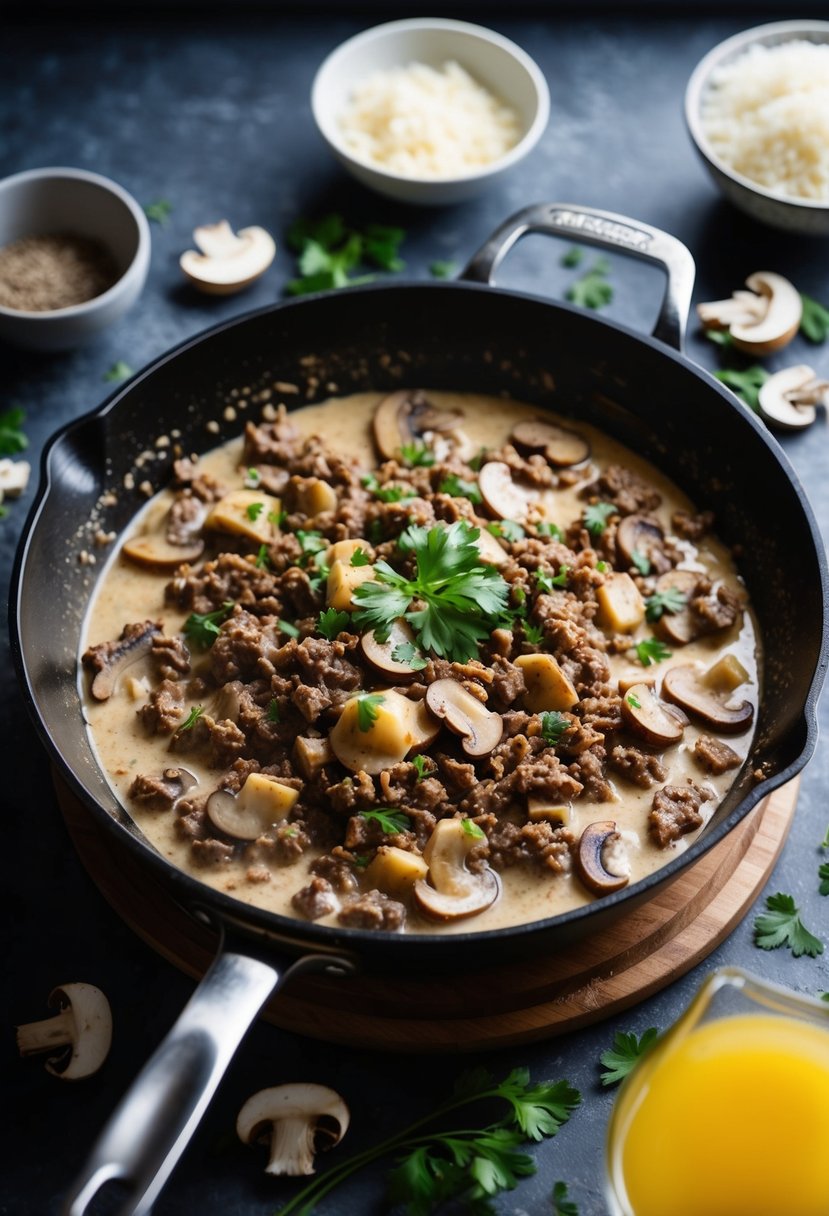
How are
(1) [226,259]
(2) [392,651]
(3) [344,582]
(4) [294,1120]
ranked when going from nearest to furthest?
(4) [294,1120] < (2) [392,651] < (3) [344,582] < (1) [226,259]

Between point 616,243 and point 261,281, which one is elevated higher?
point 616,243

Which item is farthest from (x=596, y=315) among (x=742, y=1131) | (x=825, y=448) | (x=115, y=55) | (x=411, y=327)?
(x=115, y=55)

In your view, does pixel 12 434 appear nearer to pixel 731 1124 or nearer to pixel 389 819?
pixel 389 819

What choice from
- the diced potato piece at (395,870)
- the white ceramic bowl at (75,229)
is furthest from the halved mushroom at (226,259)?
the diced potato piece at (395,870)

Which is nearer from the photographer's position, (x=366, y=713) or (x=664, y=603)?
(x=366, y=713)

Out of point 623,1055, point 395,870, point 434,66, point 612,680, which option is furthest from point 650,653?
point 434,66

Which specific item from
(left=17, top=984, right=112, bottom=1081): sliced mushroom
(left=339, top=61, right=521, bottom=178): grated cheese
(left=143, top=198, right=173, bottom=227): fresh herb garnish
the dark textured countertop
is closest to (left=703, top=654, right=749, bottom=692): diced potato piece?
the dark textured countertop
